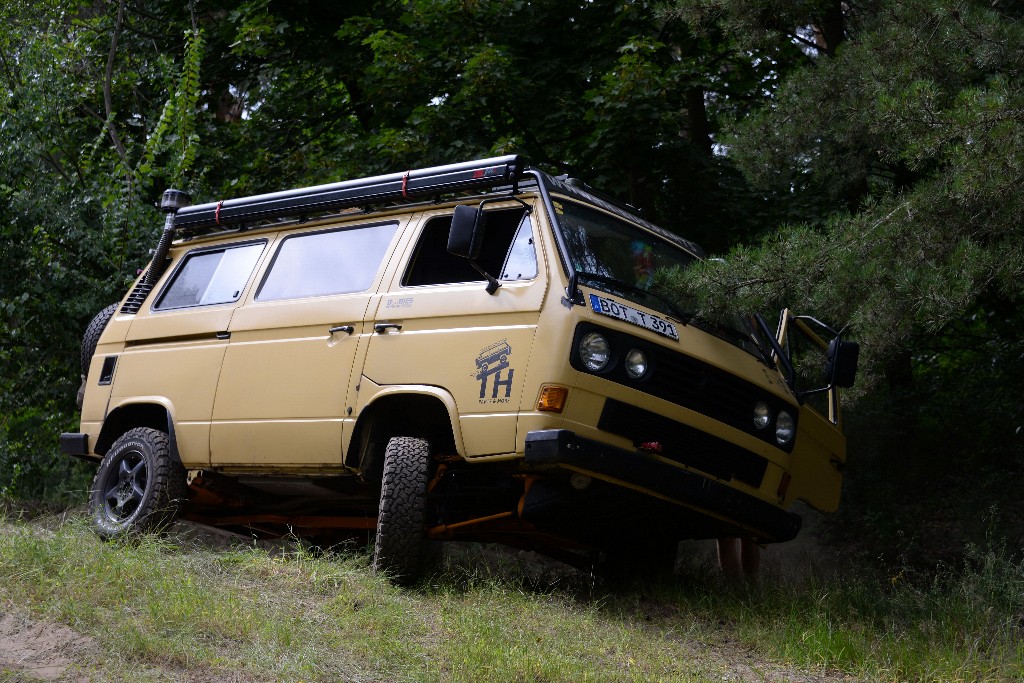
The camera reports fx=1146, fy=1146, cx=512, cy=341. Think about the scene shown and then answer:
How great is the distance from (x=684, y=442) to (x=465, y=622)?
151 centimetres

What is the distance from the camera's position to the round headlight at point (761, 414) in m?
6.45

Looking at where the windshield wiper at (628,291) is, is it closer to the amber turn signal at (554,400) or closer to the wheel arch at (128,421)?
the amber turn signal at (554,400)

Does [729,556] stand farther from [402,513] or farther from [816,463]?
[402,513]

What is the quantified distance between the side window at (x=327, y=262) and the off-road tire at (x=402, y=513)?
4.08 ft

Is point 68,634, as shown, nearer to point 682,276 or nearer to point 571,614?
point 571,614

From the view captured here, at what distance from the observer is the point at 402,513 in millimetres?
6238

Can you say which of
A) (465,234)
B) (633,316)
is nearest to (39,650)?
(465,234)

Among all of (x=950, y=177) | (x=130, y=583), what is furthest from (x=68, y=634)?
(x=950, y=177)

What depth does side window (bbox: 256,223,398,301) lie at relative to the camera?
23.2 feet

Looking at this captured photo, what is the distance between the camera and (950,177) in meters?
6.37

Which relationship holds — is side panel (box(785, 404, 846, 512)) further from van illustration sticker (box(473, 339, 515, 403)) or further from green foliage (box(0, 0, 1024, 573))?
van illustration sticker (box(473, 339, 515, 403))

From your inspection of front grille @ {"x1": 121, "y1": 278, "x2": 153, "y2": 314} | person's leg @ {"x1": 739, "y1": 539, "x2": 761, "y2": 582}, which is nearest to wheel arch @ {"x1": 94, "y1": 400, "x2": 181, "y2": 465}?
front grille @ {"x1": 121, "y1": 278, "x2": 153, "y2": 314}

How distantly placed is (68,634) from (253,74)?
436 inches

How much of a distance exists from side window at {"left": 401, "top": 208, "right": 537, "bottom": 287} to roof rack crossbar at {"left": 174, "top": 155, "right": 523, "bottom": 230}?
211 millimetres
